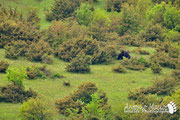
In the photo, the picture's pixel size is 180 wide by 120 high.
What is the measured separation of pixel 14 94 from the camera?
18188 mm

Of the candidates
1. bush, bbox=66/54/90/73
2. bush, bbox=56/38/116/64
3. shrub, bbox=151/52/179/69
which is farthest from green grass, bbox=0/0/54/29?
bush, bbox=66/54/90/73

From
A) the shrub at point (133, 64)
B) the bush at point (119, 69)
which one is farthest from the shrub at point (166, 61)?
the bush at point (119, 69)

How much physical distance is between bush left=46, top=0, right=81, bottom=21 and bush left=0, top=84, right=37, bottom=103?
2838 cm

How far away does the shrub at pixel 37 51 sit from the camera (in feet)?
92.6

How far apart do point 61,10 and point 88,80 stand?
2474 cm

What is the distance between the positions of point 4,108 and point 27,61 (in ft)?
36.6

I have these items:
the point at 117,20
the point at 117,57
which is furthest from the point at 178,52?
the point at 117,20

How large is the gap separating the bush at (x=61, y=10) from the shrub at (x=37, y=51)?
16.1m

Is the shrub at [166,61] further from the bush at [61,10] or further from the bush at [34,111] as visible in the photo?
the bush at [61,10]

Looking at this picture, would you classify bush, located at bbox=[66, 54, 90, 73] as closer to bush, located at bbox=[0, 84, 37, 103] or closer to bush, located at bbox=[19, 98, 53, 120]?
bush, located at bbox=[0, 84, 37, 103]

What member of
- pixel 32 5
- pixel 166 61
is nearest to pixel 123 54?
pixel 166 61

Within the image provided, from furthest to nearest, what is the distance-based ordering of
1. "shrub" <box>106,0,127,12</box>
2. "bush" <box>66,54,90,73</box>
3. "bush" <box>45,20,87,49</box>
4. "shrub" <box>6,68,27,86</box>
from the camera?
"shrub" <box>106,0,127,12</box>
"bush" <box>45,20,87,49</box>
"bush" <box>66,54,90,73</box>
"shrub" <box>6,68,27,86</box>

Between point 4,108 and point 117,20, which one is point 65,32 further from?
point 4,108

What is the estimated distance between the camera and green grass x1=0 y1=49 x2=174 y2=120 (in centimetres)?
1929
